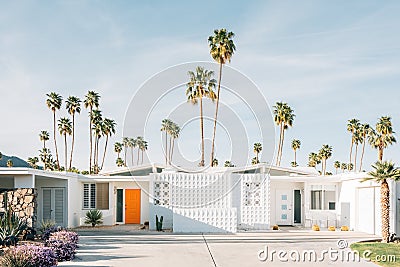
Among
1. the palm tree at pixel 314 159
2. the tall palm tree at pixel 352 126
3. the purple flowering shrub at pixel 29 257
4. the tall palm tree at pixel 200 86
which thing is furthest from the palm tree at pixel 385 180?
the palm tree at pixel 314 159

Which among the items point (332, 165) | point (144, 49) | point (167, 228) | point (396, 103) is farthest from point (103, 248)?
point (332, 165)

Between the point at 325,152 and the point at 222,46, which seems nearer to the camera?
the point at 222,46

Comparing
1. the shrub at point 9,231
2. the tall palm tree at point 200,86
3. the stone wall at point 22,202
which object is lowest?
the shrub at point 9,231

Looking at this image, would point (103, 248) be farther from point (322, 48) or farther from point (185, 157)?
point (185, 157)

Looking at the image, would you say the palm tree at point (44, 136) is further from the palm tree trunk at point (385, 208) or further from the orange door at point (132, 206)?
the palm tree trunk at point (385, 208)

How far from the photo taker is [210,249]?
15.8 m

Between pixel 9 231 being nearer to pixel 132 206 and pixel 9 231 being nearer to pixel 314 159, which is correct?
pixel 132 206

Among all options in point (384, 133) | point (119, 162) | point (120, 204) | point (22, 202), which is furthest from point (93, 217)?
point (119, 162)

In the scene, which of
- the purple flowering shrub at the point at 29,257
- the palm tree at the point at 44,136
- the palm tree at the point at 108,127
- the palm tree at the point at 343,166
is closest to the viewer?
the purple flowering shrub at the point at 29,257

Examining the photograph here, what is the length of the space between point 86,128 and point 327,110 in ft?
83.4

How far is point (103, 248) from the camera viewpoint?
1574cm

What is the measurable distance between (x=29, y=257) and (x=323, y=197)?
17.3m

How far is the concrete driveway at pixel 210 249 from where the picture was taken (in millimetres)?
13102

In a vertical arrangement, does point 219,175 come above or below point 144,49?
below
